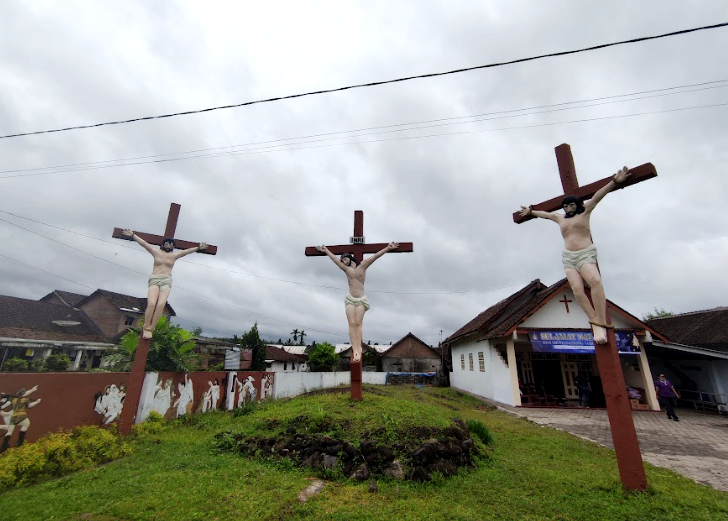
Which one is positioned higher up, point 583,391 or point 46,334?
point 46,334

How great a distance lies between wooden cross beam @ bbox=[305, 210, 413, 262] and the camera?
911cm

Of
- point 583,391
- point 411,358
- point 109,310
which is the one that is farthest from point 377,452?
point 109,310

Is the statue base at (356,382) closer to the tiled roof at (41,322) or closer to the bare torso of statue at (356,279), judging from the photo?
the bare torso of statue at (356,279)

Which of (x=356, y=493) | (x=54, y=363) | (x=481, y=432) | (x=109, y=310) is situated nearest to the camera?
(x=356, y=493)

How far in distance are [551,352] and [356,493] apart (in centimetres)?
1424

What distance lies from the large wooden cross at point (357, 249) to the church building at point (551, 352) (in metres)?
8.89

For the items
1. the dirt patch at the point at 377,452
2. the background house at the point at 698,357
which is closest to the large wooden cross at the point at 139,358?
the dirt patch at the point at 377,452

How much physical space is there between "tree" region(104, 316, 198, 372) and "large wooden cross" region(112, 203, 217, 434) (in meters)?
2.70

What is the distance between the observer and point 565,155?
21.2 feet

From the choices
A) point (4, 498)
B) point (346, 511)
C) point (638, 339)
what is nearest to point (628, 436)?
point (346, 511)

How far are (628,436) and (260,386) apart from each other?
527 inches

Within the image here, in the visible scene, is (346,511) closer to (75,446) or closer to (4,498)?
(4,498)

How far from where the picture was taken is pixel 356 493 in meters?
4.71

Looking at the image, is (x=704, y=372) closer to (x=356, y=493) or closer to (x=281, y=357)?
(x=356, y=493)
